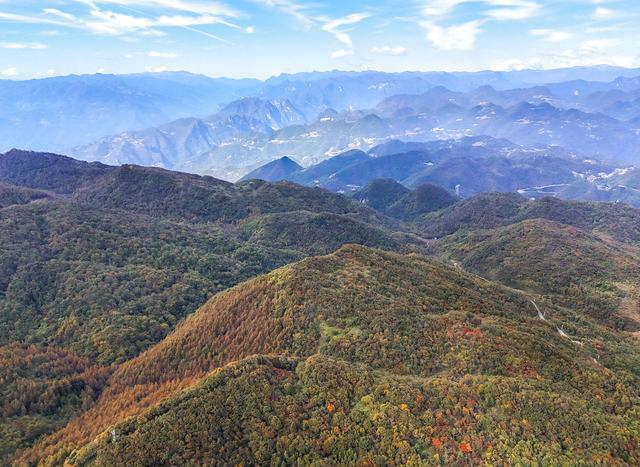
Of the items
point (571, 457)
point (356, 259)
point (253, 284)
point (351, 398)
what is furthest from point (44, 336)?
point (571, 457)

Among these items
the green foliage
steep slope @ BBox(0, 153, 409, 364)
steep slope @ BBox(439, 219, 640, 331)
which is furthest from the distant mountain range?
steep slope @ BBox(439, 219, 640, 331)

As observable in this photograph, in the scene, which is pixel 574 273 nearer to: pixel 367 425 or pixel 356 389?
pixel 356 389

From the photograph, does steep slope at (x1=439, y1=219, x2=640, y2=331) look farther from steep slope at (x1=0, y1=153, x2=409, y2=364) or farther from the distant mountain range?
steep slope at (x1=0, y1=153, x2=409, y2=364)

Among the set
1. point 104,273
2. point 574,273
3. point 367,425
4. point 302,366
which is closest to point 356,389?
point 367,425

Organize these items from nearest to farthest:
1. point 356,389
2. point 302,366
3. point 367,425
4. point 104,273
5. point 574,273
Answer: point 367,425
point 356,389
point 302,366
point 104,273
point 574,273

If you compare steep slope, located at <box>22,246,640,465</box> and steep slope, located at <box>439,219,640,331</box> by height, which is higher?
steep slope, located at <box>22,246,640,465</box>

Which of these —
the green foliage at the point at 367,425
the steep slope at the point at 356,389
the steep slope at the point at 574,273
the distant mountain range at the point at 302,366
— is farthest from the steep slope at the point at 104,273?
the steep slope at the point at 574,273

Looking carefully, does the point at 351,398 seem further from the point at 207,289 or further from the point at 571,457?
the point at 207,289

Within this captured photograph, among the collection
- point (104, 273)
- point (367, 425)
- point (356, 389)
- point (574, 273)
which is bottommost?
point (574, 273)
